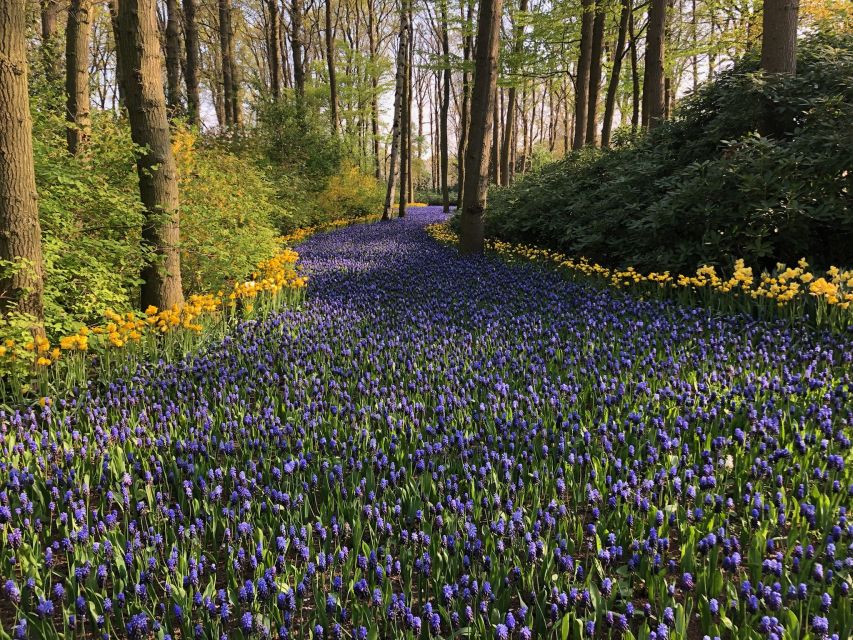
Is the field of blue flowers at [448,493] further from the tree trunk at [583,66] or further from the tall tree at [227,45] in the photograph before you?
the tall tree at [227,45]

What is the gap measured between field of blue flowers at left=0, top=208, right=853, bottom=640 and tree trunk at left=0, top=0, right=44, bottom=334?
1.02m

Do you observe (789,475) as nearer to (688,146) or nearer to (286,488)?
(286,488)

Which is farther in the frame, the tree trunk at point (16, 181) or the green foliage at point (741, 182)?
the green foliage at point (741, 182)

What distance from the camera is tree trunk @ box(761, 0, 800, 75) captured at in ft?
24.9

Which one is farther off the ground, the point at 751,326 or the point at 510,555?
the point at 751,326

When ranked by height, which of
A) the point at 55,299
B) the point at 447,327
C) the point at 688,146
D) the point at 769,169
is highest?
the point at 688,146

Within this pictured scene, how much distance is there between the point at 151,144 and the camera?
18.7 feet

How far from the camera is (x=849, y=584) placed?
1.95 metres

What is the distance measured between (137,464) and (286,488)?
2.94 ft

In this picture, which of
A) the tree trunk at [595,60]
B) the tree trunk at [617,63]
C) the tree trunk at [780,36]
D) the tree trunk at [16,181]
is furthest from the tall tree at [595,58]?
the tree trunk at [16,181]

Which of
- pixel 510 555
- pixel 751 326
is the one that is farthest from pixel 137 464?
pixel 751 326

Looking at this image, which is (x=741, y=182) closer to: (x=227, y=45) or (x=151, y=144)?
(x=151, y=144)

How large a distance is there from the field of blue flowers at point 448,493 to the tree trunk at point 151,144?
1509 mm

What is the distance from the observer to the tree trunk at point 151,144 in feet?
Result: 18.1
